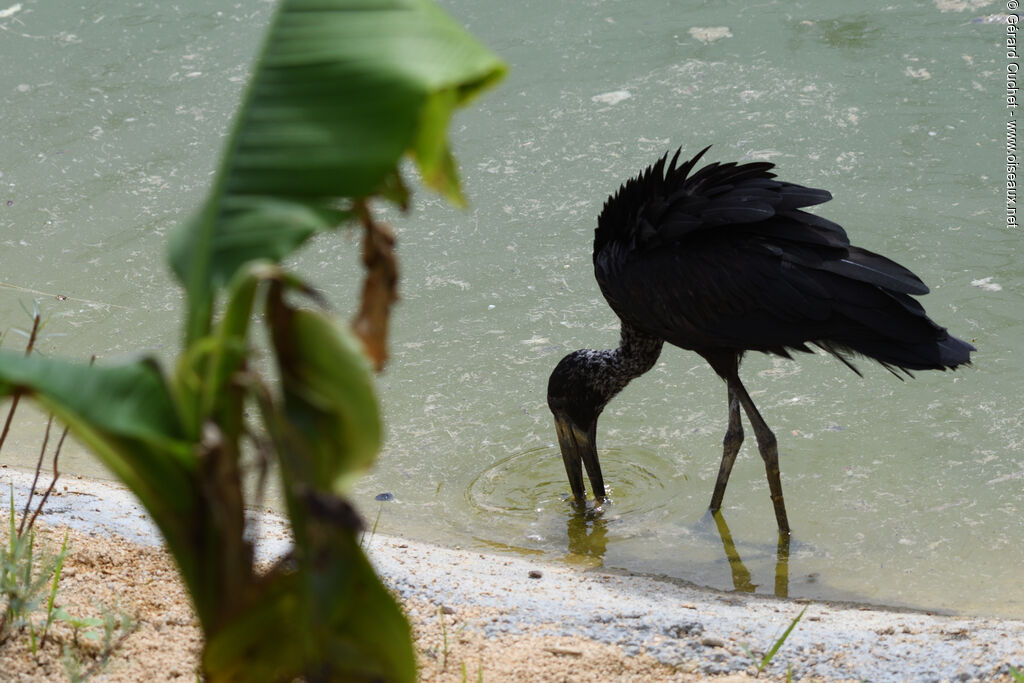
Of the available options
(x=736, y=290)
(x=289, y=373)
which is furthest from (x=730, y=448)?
(x=289, y=373)

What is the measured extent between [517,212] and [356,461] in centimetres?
563

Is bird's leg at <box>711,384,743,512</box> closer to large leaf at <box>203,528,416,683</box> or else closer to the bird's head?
the bird's head

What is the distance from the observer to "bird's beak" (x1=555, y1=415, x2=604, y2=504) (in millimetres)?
5320

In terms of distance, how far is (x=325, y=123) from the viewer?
2070 mm

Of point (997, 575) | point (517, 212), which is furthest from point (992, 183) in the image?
point (997, 575)

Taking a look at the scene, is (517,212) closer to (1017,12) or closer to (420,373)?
(420,373)

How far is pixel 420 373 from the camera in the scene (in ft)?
20.2

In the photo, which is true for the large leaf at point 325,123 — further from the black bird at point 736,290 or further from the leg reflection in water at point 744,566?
the leg reflection in water at point 744,566

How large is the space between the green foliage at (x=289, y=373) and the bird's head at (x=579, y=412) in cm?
322

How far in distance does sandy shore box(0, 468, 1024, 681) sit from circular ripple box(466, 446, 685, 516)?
98 centimetres

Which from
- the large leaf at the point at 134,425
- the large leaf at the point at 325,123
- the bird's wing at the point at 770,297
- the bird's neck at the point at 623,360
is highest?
the large leaf at the point at 325,123

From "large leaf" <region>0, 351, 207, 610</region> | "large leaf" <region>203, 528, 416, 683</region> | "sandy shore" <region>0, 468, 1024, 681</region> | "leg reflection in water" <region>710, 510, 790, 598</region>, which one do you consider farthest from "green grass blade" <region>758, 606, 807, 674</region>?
"large leaf" <region>0, 351, 207, 610</region>

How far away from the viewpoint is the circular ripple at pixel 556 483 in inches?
209

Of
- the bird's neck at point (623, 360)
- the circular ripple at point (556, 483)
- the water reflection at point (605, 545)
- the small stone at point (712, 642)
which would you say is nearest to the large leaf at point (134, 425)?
the small stone at point (712, 642)
